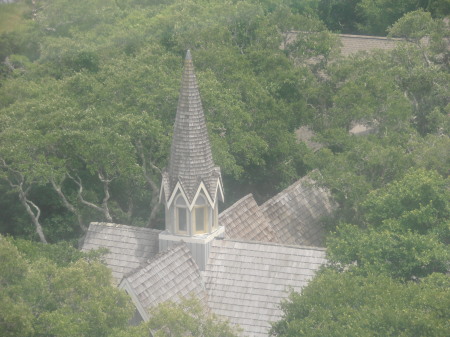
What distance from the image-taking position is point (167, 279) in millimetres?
37438

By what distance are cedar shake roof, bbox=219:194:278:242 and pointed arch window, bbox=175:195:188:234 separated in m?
2.79

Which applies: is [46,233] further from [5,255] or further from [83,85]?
[5,255]

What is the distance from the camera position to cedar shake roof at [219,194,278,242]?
42219 mm

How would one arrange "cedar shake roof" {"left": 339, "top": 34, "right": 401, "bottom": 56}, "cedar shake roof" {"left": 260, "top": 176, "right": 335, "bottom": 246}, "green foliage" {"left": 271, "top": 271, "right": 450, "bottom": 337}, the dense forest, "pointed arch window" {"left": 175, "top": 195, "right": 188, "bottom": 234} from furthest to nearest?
"cedar shake roof" {"left": 339, "top": 34, "right": 401, "bottom": 56}
"cedar shake roof" {"left": 260, "top": 176, "right": 335, "bottom": 246}
"pointed arch window" {"left": 175, "top": 195, "right": 188, "bottom": 234}
the dense forest
"green foliage" {"left": 271, "top": 271, "right": 450, "bottom": 337}

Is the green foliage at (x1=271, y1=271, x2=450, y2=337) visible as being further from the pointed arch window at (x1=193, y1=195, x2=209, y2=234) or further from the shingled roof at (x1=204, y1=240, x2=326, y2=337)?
the pointed arch window at (x1=193, y1=195, x2=209, y2=234)

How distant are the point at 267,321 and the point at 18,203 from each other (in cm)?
1874

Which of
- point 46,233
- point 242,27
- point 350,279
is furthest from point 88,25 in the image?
point 350,279

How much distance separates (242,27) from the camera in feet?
211

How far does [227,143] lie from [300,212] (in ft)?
16.9

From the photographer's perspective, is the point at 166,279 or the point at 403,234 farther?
the point at 166,279

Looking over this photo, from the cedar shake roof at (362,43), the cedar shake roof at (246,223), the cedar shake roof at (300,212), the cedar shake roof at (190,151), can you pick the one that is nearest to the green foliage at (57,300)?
the cedar shake roof at (190,151)

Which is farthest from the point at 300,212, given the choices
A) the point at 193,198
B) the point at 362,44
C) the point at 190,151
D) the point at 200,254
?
the point at 362,44

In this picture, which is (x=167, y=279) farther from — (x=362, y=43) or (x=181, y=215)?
(x=362, y=43)

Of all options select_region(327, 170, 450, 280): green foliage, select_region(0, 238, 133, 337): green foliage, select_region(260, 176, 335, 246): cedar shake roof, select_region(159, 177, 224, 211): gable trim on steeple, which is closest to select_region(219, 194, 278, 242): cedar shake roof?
select_region(260, 176, 335, 246): cedar shake roof
